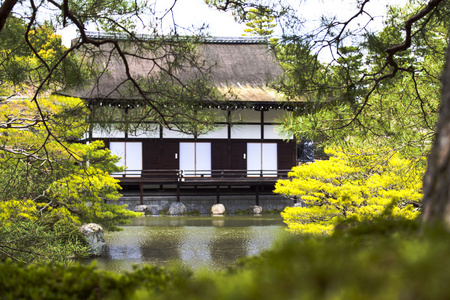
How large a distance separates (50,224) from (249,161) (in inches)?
373

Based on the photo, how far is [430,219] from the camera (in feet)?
3.78

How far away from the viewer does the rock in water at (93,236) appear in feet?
29.2

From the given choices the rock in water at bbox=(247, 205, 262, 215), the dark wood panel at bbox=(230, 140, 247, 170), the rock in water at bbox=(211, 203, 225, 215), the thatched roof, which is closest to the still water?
the rock in water at bbox=(211, 203, 225, 215)

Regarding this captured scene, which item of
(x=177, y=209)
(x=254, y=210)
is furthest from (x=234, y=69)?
(x=177, y=209)

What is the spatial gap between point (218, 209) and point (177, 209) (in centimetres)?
138

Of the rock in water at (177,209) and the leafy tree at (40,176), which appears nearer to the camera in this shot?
the leafy tree at (40,176)

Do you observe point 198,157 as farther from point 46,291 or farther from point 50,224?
point 46,291

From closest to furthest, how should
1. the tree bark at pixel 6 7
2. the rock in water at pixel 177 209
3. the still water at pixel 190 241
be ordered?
1. the tree bark at pixel 6 7
2. the still water at pixel 190 241
3. the rock in water at pixel 177 209

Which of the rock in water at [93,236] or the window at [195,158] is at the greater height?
the window at [195,158]

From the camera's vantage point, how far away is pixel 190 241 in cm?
1066

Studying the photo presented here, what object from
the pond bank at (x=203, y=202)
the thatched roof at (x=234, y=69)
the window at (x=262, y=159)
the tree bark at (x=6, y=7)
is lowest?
the pond bank at (x=203, y=202)

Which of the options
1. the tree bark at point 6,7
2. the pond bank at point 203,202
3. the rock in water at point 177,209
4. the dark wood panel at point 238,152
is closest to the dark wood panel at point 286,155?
the pond bank at point 203,202

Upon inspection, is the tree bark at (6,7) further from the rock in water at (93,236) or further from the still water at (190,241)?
the rock in water at (93,236)

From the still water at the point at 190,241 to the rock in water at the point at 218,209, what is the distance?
3.73ft
